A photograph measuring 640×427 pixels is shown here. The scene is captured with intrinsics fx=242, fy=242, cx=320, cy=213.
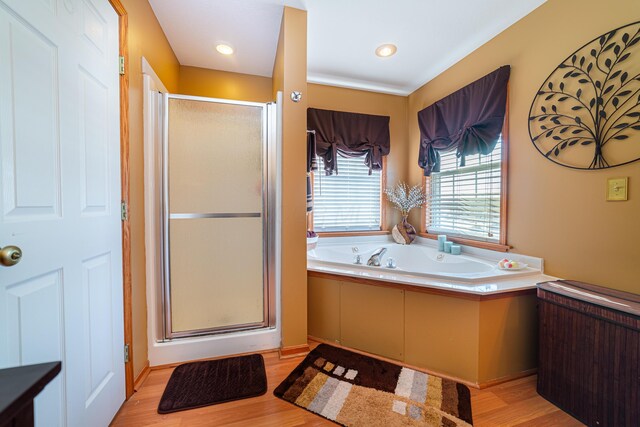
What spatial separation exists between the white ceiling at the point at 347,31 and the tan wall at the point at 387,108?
0.22 meters

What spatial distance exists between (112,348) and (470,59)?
3.53 metres

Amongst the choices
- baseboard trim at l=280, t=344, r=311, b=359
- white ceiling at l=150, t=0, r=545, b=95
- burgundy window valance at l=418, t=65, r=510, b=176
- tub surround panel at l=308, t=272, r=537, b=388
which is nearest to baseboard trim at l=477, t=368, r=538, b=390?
tub surround panel at l=308, t=272, r=537, b=388

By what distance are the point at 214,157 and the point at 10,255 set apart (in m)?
1.21

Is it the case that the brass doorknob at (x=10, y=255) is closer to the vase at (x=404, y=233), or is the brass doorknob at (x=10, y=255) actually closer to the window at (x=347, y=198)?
the window at (x=347, y=198)

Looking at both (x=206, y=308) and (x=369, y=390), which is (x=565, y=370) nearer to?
(x=369, y=390)

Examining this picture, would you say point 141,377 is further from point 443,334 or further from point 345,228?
point 345,228

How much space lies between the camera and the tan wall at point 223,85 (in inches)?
102

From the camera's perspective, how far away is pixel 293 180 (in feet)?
6.01

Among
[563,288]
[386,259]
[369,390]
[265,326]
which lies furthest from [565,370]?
[265,326]

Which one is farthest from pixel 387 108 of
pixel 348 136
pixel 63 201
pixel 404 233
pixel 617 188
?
pixel 63 201

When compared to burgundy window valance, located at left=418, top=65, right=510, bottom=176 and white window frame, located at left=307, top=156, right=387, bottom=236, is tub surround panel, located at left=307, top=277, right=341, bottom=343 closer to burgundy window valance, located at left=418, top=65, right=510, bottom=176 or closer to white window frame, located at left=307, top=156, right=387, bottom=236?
white window frame, located at left=307, top=156, right=387, bottom=236

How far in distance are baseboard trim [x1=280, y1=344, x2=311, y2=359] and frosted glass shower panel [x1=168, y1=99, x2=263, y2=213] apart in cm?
108

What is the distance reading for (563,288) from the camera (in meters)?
1.40

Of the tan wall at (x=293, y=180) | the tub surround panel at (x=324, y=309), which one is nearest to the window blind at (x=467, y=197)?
the tub surround panel at (x=324, y=309)
